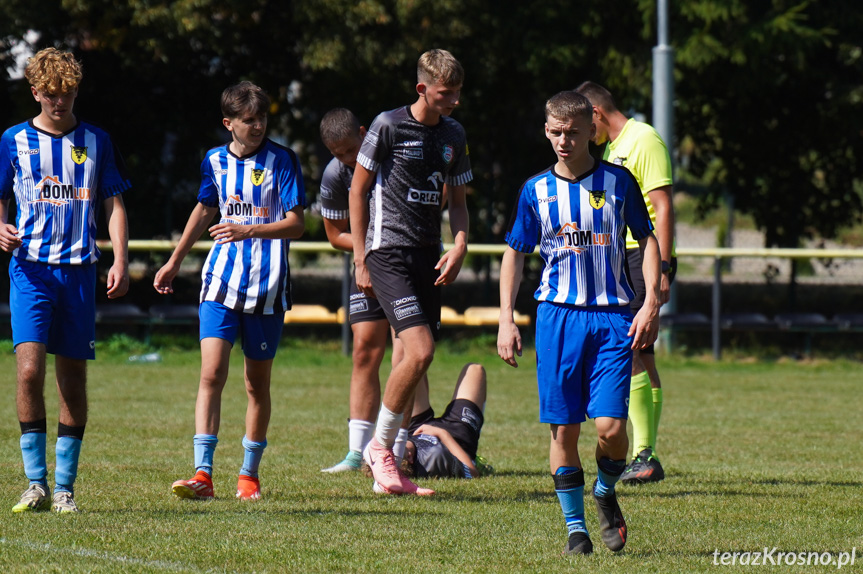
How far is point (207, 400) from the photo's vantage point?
597 centimetres

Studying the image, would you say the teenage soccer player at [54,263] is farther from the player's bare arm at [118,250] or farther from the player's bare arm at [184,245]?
the player's bare arm at [184,245]

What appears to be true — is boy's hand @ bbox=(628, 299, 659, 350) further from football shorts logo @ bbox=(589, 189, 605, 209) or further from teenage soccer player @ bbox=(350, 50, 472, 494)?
teenage soccer player @ bbox=(350, 50, 472, 494)

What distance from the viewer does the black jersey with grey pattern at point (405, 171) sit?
20.8 feet

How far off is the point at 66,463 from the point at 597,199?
277 centimetres

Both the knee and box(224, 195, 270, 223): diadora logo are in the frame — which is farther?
the knee

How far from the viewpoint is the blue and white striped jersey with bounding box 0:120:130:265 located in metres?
5.53

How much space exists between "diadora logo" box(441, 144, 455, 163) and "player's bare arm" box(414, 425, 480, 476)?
170 cm

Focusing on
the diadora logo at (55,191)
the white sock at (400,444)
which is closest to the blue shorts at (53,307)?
the diadora logo at (55,191)

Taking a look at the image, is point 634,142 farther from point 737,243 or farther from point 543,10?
point 737,243

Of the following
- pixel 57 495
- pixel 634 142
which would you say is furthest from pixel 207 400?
pixel 634 142

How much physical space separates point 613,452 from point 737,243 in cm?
3337

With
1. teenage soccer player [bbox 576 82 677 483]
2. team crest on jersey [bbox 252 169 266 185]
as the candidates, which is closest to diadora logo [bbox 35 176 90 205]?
team crest on jersey [bbox 252 169 266 185]

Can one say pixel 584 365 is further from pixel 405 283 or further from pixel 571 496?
pixel 405 283

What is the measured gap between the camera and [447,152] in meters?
6.40
